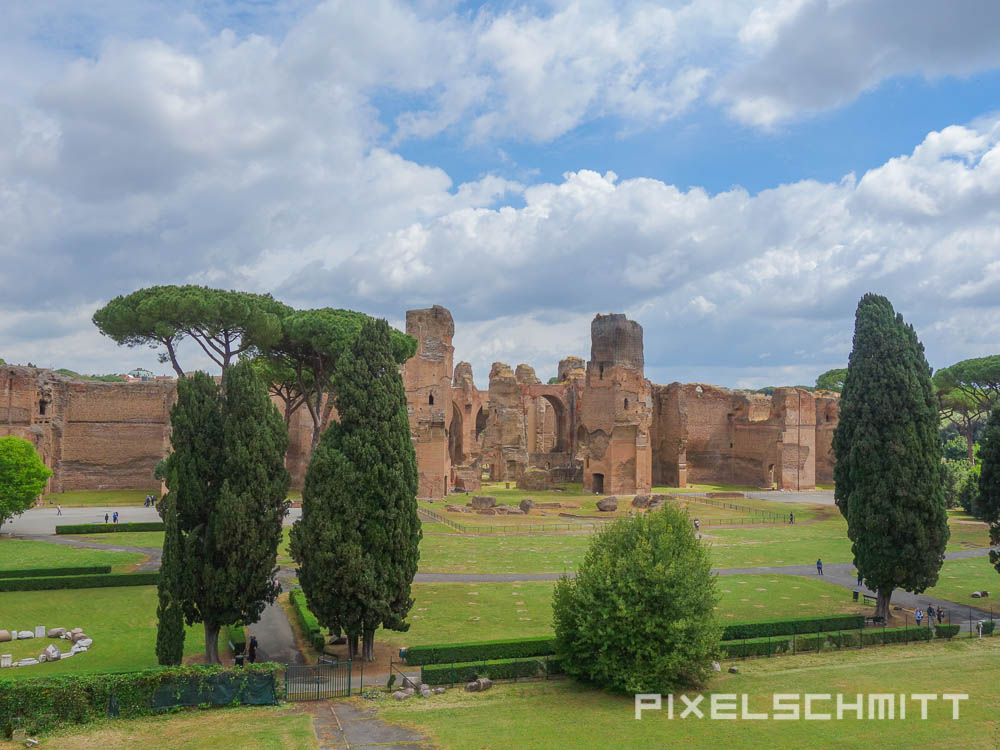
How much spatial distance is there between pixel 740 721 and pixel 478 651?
5.92 m

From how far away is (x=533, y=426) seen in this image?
263 feet

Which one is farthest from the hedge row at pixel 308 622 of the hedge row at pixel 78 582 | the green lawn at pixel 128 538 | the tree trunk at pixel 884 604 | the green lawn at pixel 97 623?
the tree trunk at pixel 884 604

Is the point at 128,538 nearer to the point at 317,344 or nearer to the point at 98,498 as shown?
the point at 317,344

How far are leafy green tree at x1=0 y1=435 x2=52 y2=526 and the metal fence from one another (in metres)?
24.0

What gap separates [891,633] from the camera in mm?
20672

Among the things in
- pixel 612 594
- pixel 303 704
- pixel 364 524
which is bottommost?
pixel 303 704

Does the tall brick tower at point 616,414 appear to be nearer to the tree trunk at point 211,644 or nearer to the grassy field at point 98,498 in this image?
the grassy field at point 98,498

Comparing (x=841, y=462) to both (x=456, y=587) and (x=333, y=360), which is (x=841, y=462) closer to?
(x=456, y=587)

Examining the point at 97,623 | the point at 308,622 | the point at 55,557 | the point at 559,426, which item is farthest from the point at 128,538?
the point at 559,426

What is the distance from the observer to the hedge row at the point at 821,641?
1911cm

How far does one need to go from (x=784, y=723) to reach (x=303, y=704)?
9.68 meters

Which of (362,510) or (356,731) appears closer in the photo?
(356,731)

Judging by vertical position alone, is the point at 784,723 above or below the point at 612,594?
below

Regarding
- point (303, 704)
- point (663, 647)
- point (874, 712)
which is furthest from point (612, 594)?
point (303, 704)
